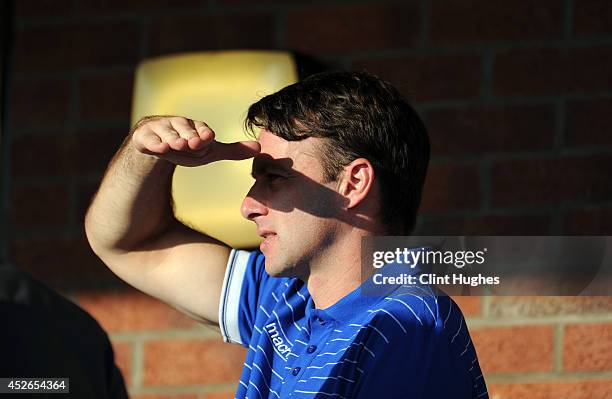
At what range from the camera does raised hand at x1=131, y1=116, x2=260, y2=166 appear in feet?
6.66

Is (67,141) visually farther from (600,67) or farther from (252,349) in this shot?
(600,67)

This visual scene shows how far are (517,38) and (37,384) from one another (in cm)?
157

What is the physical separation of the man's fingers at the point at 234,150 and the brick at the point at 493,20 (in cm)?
73

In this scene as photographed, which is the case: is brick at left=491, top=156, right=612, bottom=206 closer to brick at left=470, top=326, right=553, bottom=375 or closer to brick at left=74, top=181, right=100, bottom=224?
brick at left=470, top=326, right=553, bottom=375

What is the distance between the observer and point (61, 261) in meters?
2.91

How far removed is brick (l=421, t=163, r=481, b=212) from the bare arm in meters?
0.53

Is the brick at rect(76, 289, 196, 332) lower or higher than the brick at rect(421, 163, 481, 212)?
lower

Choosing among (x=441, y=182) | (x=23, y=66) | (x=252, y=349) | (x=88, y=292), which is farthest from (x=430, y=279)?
(x=23, y=66)

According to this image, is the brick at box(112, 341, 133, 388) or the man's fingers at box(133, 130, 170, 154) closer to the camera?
the man's fingers at box(133, 130, 170, 154)

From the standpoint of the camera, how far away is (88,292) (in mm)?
2891

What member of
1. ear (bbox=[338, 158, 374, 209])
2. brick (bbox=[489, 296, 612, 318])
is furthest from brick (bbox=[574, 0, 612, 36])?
ear (bbox=[338, 158, 374, 209])

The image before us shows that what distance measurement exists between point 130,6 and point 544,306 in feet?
3.78

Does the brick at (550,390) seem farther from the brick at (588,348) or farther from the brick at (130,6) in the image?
the brick at (130,6)

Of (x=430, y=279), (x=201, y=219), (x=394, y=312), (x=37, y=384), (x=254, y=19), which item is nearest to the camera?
(x=37, y=384)
